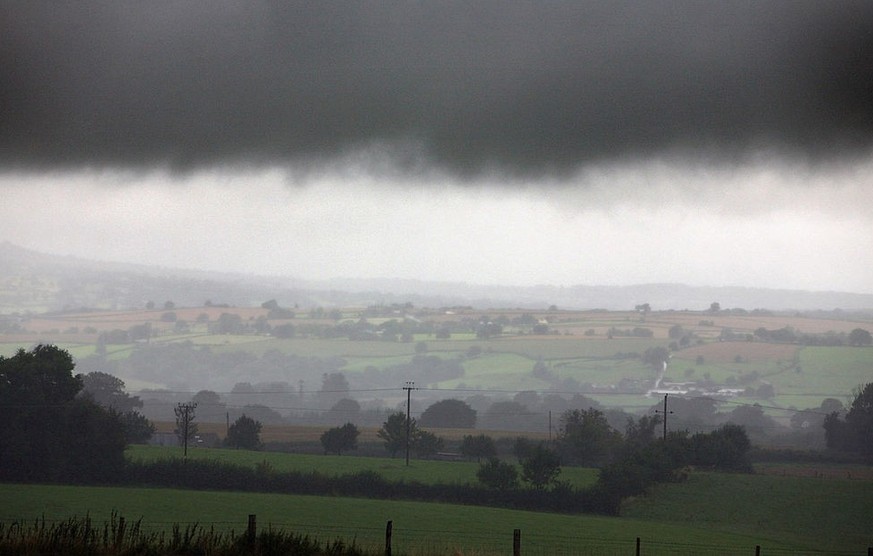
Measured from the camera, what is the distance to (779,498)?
109438 mm

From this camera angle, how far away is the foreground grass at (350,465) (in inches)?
4218

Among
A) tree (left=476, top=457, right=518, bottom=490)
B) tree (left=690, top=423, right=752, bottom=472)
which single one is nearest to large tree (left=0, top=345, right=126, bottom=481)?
tree (left=476, top=457, right=518, bottom=490)

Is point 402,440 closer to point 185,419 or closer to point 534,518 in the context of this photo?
point 185,419

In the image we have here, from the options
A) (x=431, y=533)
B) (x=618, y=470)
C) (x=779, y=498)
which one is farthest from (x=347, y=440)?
(x=431, y=533)

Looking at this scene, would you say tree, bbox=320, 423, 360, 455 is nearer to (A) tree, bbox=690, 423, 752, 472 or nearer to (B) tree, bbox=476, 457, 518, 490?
(A) tree, bbox=690, 423, 752, 472

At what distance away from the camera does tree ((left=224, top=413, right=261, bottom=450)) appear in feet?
497

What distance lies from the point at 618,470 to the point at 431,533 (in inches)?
1733

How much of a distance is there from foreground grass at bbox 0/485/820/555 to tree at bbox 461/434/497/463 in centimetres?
6634

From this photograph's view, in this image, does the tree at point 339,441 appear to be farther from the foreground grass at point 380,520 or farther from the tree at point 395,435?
the foreground grass at point 380,520

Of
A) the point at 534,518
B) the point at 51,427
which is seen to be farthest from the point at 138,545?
the point at 51,427

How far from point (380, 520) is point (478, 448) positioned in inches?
3292

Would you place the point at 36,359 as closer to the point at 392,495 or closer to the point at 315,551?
the point at 392,495

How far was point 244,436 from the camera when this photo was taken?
15188 cm

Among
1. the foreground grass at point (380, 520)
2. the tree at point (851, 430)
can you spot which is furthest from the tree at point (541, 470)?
the tree at point (851, 430)
